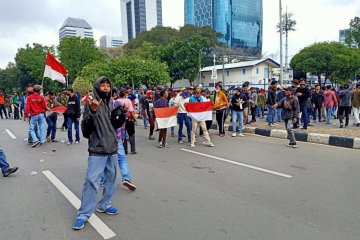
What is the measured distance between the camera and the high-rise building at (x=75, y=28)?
346ft

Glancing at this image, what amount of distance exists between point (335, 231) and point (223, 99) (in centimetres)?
734

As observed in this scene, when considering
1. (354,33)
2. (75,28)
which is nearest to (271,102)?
(354,33)

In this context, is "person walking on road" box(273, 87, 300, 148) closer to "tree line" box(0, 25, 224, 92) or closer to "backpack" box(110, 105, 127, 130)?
"backpack" box(110, 105, 127, 130)

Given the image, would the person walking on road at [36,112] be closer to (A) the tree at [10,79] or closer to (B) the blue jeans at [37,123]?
(B) the blue jeans at [37,123]

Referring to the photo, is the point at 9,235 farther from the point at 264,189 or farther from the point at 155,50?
the point at 155,50

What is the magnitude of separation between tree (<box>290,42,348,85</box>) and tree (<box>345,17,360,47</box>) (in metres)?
12.5

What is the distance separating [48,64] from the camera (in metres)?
11.4

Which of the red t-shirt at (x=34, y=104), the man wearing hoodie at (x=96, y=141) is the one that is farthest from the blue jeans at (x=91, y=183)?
the red t-shirt at (x=34, y=104)

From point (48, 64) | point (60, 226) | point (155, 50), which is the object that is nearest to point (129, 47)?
point (155, 50)

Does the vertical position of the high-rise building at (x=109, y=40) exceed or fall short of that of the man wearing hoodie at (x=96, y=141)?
it exceeds it

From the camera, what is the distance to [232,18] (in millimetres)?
90750

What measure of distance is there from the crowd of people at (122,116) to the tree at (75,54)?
2809 cm

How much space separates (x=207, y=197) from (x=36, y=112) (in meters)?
6.81

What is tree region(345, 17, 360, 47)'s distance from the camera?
53031 mm
